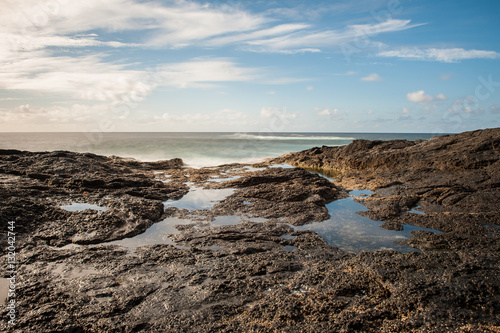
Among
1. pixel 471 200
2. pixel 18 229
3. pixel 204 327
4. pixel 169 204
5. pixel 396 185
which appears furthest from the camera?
pixel 396 185

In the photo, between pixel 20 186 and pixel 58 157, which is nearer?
pixel 20 186

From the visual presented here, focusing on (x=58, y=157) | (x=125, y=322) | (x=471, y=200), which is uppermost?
(x=58, y=157)

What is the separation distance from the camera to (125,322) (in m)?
4.06

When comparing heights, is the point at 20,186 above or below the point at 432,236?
above

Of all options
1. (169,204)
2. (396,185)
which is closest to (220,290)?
(169,204)

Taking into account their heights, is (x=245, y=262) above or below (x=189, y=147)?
below

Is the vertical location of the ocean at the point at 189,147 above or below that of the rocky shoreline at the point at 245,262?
above

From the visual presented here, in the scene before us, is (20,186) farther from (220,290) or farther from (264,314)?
(264,314)

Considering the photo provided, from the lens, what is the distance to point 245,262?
19.5ft

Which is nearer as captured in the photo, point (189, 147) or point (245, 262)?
point (245, 262)

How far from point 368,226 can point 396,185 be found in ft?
19.4

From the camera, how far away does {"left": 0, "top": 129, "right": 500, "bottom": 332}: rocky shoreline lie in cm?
411

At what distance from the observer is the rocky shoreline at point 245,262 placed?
411cm

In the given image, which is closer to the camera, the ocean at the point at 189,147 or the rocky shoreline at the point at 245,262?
the rocky shoreline at the point at 245,262
